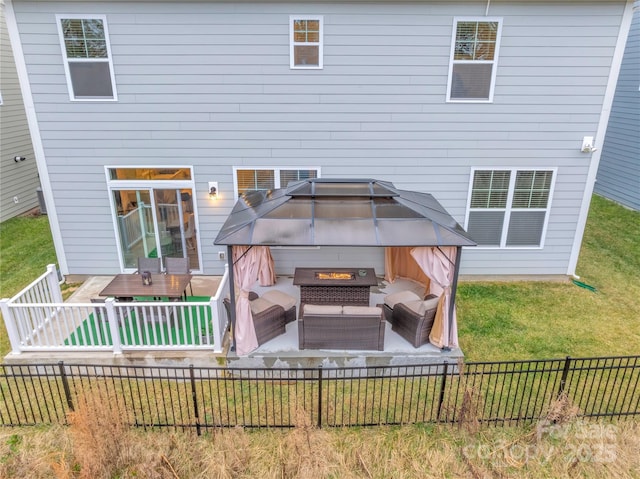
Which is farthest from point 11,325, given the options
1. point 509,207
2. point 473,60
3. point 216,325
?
point 509,207

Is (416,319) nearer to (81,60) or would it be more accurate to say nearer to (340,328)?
(340,328)

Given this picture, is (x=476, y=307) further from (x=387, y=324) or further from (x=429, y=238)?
(x=429, y=238)

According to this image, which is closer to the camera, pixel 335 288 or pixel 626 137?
pixel 335 288

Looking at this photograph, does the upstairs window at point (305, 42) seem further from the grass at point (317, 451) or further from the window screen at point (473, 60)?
the grass at point (317, 451)

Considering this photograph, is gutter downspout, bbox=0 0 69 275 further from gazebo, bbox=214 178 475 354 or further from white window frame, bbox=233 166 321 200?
gazebo, bbox=214 178 475 354

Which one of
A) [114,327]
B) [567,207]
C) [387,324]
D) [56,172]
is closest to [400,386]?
[387,324]

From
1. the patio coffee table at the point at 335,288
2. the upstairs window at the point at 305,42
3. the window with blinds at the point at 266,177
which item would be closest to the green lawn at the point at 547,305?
the patio coffee table at the point at 335,288
